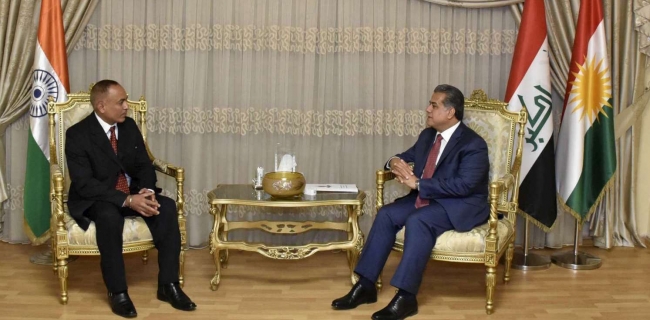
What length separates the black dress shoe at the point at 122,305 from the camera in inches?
163

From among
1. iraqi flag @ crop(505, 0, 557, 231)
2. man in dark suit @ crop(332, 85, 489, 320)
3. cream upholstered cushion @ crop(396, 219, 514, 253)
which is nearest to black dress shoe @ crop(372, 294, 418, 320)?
man in dark suit @ crop(332, 85, 489, 320)

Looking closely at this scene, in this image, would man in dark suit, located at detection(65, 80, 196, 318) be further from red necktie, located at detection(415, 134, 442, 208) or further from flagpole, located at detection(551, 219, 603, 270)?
flagpole, located at detection(551, 219, 603, 270)

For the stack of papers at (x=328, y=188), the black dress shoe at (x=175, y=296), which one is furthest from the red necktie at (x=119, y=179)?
the stack of papers at (x=328, y=188)

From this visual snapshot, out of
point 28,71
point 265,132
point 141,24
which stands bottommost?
point 265,132

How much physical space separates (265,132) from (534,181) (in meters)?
1.91

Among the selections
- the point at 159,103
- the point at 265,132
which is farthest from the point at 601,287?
the point at 159,103

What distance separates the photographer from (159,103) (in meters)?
5.56

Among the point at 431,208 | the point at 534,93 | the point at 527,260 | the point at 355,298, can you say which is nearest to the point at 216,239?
the point at 355,298

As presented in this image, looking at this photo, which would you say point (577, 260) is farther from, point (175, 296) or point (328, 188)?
point (175, 296)

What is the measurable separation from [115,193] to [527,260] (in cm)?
280

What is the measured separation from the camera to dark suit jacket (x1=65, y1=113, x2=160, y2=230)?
4320 millimetres

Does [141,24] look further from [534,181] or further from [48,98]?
[534,181]

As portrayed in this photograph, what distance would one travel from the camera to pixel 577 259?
5387 millimetres

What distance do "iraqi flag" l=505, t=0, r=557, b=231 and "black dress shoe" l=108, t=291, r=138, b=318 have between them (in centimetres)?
270
